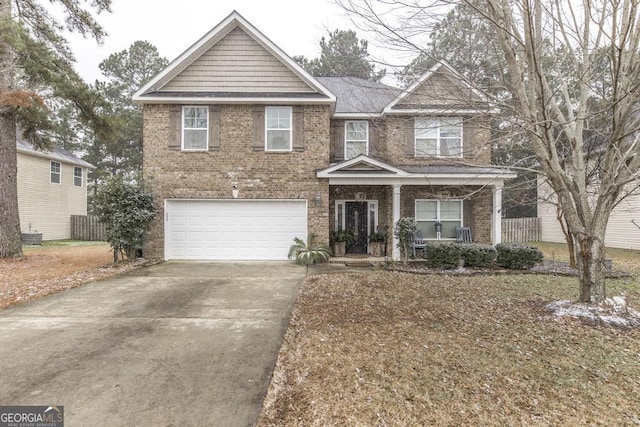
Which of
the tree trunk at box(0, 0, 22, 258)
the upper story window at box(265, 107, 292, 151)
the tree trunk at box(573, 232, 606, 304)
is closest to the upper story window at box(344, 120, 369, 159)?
the upper story window at box(265, 107, 292, 151)

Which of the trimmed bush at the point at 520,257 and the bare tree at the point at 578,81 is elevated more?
the bare tree at the point at 578,81

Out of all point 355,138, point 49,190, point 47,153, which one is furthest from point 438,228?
point 49,190

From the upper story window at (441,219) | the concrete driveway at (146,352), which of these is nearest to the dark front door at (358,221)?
the upper story window at (441,219)

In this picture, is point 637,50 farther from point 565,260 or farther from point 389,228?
point 565,260

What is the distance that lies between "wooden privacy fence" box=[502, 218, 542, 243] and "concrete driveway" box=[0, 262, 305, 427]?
49.9ft

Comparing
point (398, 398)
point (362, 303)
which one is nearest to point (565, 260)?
point (362, 303)

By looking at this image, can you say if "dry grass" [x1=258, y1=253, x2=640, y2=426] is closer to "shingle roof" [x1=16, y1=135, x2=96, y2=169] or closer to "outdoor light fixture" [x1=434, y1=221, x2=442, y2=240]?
"outdoor light fixture" [x1=434, y1=221, x2=442, y2=240]

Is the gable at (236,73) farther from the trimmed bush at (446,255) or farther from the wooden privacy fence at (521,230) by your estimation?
the wooden privacy fence at (521,230)

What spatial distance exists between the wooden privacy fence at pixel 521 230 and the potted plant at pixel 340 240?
418 inches

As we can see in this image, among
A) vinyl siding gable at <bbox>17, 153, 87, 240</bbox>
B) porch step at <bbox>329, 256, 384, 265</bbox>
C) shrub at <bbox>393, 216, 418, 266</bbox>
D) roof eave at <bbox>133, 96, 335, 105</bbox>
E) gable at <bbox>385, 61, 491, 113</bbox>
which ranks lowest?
porch step at <bbox>329, 256, 384, 265</bbox>

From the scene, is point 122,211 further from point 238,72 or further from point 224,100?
point 238,72

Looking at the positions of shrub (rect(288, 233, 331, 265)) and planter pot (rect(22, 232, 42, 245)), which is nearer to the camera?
shrub (rect(288, 233, 331, 265))

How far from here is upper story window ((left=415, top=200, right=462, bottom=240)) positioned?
1215 centimetres

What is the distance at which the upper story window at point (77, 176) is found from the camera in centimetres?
2045
